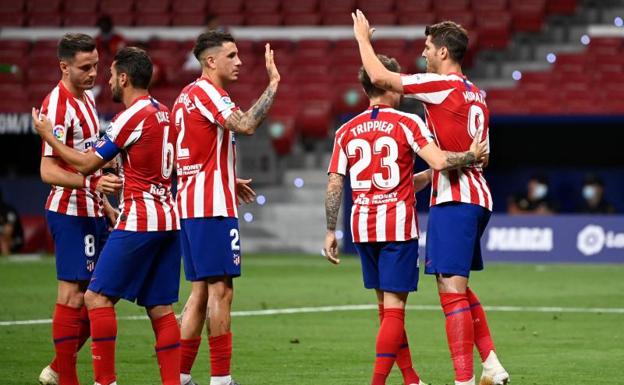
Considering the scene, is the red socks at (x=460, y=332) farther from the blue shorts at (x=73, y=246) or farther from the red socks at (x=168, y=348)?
the blue shorts at (x=73, y=246)

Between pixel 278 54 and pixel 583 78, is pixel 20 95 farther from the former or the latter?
pixel 583 78

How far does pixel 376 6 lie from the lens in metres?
27.1

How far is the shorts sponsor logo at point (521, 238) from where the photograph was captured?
21.1 meters

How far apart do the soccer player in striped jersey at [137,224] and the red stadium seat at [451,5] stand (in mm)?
18640

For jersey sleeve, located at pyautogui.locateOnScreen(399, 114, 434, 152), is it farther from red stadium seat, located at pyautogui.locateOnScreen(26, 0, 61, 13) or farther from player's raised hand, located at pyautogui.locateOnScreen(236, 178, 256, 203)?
red stadium seat, located at pyautogui.locateOnScreen(26, 0, 61, 13)

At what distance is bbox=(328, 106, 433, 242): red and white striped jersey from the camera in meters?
8.45

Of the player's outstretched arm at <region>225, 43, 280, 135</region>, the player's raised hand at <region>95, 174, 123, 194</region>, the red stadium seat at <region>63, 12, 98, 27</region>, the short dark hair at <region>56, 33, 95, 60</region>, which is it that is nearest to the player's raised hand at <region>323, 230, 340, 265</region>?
the player's outstretched arm at <region>225, 43, 280, 135</region>

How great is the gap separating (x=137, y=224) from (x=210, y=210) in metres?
0.64

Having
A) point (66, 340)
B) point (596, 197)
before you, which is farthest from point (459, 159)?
point (596, 197)

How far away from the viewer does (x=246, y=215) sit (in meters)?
23.9

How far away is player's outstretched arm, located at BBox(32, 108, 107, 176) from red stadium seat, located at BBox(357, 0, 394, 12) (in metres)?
19.3

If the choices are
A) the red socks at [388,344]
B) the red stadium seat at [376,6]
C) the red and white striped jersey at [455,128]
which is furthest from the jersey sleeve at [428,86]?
the red stadium seat at [376,6]

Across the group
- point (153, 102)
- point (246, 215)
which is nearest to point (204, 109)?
point (153, 102)

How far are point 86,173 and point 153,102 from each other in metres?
0.62
